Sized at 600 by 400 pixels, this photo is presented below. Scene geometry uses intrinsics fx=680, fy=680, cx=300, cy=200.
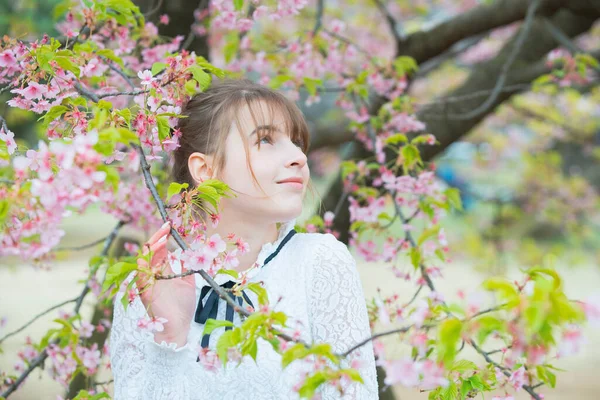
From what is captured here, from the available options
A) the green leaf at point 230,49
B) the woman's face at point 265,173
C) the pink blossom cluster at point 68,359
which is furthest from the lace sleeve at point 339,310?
the green leaf at point 230,49

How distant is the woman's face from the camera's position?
1.54 m

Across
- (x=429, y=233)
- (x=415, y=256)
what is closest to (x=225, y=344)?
(x=429, y=233)

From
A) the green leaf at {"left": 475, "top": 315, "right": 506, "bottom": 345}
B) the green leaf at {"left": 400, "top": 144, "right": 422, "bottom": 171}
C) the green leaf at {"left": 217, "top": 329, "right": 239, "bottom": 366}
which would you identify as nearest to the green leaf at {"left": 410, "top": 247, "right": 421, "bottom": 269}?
the green leaf at {"left": 400, "top": 144, "right": 422, "bottom": 171}

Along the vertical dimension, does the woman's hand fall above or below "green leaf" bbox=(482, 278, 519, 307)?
above

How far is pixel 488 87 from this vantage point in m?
3.11

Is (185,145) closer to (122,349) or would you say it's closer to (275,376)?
(122,349)

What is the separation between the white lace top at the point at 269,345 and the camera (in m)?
1.45

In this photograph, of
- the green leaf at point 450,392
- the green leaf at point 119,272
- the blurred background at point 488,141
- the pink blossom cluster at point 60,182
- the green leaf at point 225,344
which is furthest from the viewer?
the blurred background at point 488,141

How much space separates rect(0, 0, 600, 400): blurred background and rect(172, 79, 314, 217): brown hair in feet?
1.20

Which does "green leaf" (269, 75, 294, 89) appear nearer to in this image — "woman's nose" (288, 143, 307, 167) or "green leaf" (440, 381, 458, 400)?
"woman's nose" (288, 143, 307, 167)

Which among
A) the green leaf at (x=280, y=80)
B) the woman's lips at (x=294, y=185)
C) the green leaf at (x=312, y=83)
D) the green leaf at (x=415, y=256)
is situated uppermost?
the green leaf at (x=280, y=80)

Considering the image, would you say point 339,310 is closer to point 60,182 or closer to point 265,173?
point 265,173

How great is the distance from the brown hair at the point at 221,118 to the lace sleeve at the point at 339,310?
242 mm

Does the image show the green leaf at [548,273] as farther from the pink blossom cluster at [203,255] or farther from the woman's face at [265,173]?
the woman's face at [265,173]
